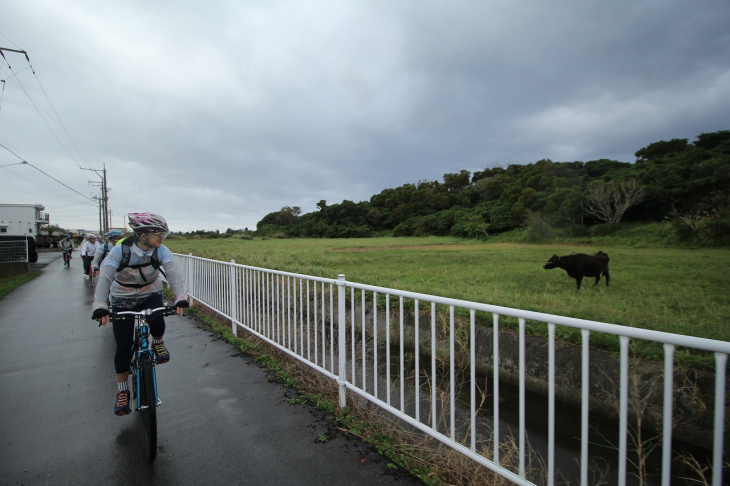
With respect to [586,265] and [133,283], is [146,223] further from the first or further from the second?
[586,265]

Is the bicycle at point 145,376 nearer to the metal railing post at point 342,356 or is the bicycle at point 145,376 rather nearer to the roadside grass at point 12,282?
the metal railing post at point 342,356

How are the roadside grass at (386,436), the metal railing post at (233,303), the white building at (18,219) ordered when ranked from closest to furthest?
1. the roadside grass at (386,436)
2. the metal railing post at (233,303)
3. the white building at (18,219)

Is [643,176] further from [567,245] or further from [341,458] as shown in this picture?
[341,458]

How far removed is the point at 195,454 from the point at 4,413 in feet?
6.49

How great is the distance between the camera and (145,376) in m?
2.57

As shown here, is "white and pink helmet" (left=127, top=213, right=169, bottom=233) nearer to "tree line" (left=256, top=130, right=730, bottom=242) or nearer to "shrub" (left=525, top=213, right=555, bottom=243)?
"tree line" (left=256, top=130, right=730, bottom=242)

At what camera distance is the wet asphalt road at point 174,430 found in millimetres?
2211

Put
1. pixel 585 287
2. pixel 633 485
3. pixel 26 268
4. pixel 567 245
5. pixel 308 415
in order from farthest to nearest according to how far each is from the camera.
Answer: pixel 567 245 → pixel 26 268 → pixel 585 287 → pixel 308 415 → pixel 633 485

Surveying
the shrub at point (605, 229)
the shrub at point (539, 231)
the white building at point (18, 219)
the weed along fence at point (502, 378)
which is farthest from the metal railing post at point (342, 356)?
the white building at point (18, 219)

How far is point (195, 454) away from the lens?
2.43 meters

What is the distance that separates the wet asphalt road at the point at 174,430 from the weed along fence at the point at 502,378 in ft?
1.76

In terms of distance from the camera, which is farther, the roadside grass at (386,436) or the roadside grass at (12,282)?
the roadside grass at (12,282)

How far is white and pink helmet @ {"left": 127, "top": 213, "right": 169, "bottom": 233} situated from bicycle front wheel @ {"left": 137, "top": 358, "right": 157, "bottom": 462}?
1028mm

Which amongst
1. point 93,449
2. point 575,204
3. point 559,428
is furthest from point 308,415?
point 575,204
